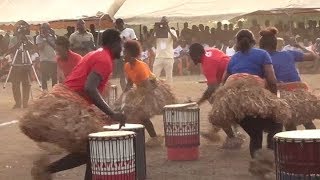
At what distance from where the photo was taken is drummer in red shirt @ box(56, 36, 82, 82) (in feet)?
37.2

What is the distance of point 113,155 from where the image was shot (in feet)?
21.3

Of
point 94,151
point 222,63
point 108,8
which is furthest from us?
point 108,8

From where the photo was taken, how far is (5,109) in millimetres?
17406

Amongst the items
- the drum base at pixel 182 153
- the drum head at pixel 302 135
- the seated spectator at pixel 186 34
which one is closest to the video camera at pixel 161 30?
the seated spectator at pixel 186 34

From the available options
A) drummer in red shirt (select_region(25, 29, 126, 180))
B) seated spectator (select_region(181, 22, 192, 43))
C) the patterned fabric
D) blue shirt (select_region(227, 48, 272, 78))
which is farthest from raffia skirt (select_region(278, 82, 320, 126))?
seated spectator (select_region(181, 22, 192, 43))

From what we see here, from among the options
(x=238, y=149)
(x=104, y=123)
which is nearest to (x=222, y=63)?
(x=238, y=149)

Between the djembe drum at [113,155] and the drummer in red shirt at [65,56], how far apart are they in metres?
4.72

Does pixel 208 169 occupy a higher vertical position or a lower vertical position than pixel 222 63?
lower

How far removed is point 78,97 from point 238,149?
150 inches

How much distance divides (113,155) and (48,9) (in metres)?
16.7

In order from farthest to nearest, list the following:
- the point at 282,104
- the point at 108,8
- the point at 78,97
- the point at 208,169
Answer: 1. the point at 108,8
2. the point at 208,169
3. the point at 282,104
4. the point at 78,97

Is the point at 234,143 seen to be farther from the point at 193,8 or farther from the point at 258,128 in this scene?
the point at 193,8

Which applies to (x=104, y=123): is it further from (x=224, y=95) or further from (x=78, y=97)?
(x=224, y=95)

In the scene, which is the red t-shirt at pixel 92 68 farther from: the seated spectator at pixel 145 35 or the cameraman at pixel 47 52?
the seated spectator at pixel 145 35
